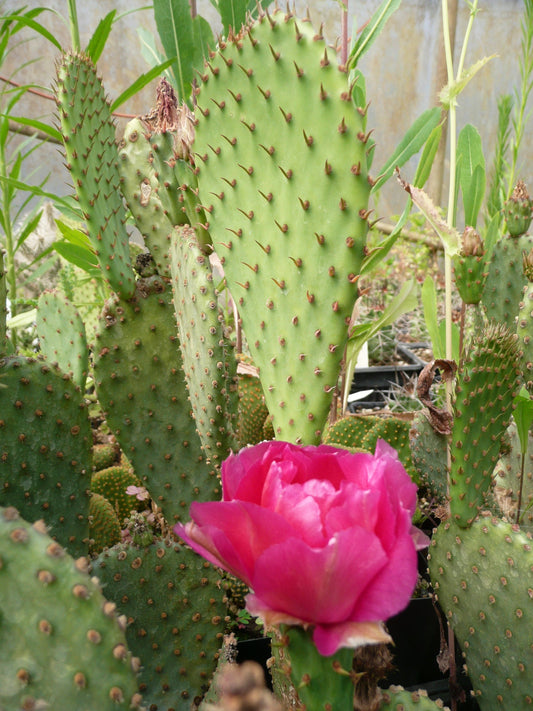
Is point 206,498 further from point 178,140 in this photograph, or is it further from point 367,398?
point 367,398

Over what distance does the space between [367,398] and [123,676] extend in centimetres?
223

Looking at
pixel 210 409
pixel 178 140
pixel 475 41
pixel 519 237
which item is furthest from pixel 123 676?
pixel 475 41

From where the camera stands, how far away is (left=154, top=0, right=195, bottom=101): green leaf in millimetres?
1464

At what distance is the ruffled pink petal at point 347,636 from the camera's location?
0.36 meters

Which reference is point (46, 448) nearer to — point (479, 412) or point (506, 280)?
point (479, 412)

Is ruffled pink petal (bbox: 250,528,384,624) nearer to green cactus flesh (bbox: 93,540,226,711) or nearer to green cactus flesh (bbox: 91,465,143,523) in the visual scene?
green cactus flesh (bbox: 93,540,226,711)

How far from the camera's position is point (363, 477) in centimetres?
42

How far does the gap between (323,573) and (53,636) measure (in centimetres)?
17

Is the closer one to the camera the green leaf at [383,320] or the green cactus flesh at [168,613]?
the green cactus flesh at [168,613]

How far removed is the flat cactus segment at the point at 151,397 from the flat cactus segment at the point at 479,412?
15.4 inches

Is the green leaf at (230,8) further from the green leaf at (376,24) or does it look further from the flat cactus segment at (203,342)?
the flat cactus segment at (203,342)

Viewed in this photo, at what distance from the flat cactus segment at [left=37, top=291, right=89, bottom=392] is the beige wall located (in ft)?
9.93

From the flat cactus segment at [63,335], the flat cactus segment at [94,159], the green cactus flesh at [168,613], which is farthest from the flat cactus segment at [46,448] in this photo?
the flat cactus segment at [63,335]

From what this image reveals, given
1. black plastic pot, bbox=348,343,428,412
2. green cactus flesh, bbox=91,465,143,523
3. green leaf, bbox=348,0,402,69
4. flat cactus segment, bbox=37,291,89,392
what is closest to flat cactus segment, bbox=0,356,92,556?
flat cactus segment, bbox=37,291,89,392
